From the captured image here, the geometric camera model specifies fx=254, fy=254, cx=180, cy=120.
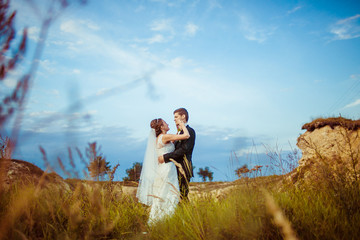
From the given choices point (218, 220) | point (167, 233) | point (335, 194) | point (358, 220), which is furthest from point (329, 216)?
point (167, 233)

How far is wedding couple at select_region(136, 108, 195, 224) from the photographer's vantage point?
639 cm

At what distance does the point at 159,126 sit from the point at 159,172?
1.43 m

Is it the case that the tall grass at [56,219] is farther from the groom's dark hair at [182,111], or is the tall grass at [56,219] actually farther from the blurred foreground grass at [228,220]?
the groom's dark hair at [182,111]

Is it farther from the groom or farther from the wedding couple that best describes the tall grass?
the groom

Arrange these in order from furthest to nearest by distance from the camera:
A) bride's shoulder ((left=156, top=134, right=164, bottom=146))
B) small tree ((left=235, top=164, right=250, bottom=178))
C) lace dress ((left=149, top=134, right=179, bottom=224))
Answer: bride's shoulder ((left=156, top=134, right=164, bottom=146)) < lace dress ((left=149, top=134, right=179, bottom=224)) < small tree ((left=235, top=164, right=250, bottom=178))

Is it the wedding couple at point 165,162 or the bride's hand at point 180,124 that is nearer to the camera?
the wedding couple at point 165,162

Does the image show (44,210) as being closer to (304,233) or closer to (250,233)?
(250,233)

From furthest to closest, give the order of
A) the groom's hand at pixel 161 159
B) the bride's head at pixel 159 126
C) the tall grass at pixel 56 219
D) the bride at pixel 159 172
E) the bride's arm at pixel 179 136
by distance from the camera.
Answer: the bride's head at pixel 159 126 < the groom's hand at pixel 161 159 < the bride's arm at pixel 179 136 < the bride at pixel 159 172 < the tall grass at pixel 56 219

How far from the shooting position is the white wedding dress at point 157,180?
20.5 feet

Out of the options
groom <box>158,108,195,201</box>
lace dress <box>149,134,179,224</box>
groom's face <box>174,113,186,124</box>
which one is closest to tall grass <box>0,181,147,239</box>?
lace dress <box>149,134,179,224</box>

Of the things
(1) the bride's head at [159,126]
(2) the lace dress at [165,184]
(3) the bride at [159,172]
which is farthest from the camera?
(1) the bride's head at [159,126]

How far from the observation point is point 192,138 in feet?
22.1

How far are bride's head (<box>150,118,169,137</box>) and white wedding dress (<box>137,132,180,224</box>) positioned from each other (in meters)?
0.28

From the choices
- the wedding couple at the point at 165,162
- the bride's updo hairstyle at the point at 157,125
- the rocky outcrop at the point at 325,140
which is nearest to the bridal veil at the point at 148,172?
the wedding couple at the point at 165,162
